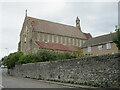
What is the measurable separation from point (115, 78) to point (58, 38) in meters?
55.7

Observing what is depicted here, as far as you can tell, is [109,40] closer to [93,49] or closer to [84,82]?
[93,49]

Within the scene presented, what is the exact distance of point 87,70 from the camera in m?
18.7

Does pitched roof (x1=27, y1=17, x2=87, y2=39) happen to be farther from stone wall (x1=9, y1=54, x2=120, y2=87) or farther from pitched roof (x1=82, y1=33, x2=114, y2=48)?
stone wall (x1=9, y1=54, x2=120, y2=87)

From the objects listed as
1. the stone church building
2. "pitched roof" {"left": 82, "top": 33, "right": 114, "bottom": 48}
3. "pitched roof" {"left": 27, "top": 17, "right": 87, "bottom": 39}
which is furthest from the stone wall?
"pitched roof" {"left": 27, "top": 17, "right": 87, "bottom": 39}

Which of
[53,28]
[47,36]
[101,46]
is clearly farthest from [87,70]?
[53,28]

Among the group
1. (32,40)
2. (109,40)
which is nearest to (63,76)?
(109,40)

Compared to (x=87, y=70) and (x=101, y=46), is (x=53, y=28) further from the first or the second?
(x=87, y=70)

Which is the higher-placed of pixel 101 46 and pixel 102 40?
pixel 102 40

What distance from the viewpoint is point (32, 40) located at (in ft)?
208

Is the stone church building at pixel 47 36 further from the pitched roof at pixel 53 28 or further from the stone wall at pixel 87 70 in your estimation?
the stone wall at pixel 87 70

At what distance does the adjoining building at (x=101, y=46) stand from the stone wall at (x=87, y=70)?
840 inches

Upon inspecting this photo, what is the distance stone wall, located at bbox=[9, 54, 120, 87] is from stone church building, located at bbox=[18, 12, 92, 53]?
32185mm

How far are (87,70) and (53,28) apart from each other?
55803 millimetres

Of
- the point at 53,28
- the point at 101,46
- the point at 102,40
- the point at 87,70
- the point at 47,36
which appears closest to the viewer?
the point at 87,70
